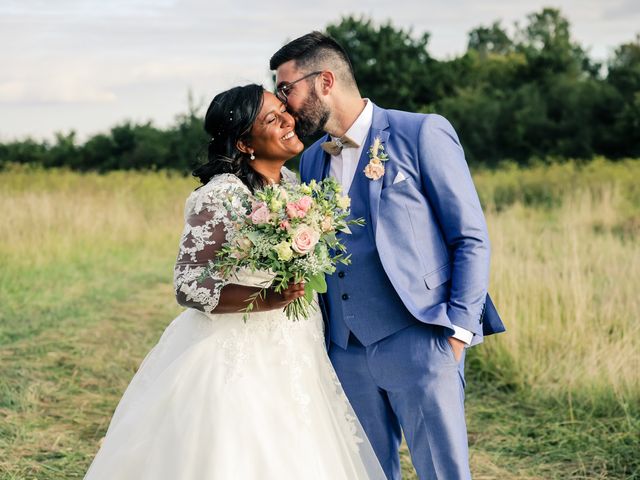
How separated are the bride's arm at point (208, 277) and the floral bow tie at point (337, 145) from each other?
54 centimetres

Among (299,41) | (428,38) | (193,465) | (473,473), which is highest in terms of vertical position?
(428,38)

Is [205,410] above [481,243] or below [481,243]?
below

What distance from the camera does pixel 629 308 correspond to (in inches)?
278

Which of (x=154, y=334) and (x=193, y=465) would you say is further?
(x=154, y=334)

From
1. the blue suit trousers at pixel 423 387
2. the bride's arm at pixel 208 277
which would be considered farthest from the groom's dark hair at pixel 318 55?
the blue suit trousers at pixel 423 387

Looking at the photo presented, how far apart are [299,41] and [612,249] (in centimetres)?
660

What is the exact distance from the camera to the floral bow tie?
3557mm

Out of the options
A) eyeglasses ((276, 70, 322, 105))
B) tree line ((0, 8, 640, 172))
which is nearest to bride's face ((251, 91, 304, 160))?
eyeglasses ((276, 70, 322, 105))

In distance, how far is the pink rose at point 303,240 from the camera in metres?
2.93

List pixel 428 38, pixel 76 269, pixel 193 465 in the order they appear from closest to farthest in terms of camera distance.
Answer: pixel 193 465
pixel 76 269
pixel 428 38

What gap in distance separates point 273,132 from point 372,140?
41 centimetres

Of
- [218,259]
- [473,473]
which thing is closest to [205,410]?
[218,259]

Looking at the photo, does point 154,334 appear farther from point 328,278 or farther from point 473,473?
point 328,278

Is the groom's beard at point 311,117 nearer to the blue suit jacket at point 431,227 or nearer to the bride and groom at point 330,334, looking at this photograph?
the bride and groom at point 330,334
